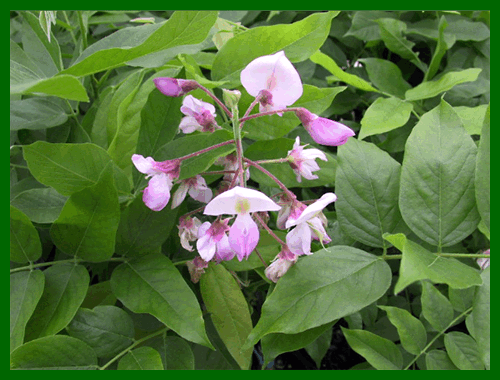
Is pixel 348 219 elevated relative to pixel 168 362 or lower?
elevated

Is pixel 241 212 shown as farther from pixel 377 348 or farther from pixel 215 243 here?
pixel 377 348

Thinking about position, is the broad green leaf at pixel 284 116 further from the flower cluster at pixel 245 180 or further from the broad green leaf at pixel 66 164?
the broad green leaf at pixel 66 164

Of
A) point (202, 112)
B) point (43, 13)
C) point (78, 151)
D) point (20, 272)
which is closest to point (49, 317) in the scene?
point (20, 272)

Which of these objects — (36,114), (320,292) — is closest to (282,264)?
(320,292)

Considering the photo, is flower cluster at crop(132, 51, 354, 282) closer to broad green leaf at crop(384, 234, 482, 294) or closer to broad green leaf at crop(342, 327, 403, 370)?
broad green leaf at crop(384, 234, 482, 294)

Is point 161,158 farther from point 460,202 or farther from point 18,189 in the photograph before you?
point 460,202
